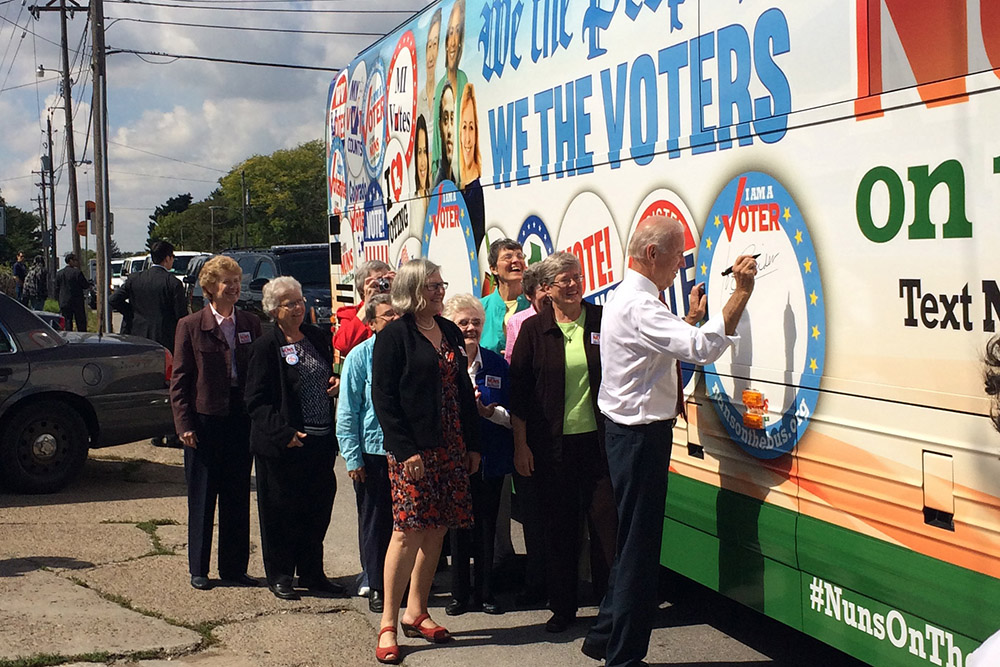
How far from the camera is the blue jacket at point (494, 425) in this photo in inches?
227

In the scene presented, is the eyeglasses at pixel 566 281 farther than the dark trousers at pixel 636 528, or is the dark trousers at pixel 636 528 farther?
the eyeglasses at pixel 566 281

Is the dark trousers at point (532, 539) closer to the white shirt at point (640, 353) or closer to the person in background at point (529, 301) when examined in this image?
the person in background at point (529, 301)

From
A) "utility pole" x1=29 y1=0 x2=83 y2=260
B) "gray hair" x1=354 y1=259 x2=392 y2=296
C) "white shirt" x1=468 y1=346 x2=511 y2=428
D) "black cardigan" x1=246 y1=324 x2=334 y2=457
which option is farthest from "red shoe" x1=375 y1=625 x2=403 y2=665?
"utility pole" x1=29 y1=0 x2=83 y2=260

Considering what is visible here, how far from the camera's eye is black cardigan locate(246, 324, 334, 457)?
236 inches

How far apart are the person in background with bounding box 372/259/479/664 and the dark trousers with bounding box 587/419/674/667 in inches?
33.4

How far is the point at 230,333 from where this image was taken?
21.0 feet

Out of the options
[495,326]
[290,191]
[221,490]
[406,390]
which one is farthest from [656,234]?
[290,191]

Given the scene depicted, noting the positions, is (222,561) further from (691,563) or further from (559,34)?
(559,34)

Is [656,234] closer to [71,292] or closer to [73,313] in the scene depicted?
[71,292]

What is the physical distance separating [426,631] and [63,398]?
15.7 feet

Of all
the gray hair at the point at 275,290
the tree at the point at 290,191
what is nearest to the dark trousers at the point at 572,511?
the gray hair at the point at 275,290

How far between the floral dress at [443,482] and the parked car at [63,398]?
4.59m

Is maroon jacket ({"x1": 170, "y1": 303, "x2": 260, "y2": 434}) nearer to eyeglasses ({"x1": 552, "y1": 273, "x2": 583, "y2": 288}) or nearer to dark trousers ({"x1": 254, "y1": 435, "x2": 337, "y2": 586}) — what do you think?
dark trousers ({"x1": 254, "y1": 435, "x2": 337, "y2": 586})

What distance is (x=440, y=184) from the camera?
768 centimetres
